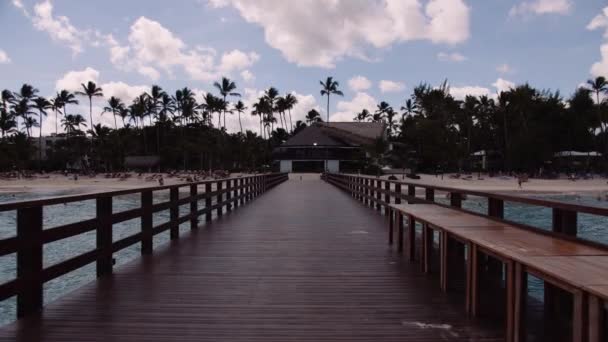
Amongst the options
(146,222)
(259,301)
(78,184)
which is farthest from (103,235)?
(78,184)

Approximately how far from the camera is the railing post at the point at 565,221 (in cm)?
389

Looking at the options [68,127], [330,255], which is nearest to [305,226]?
[330,255]

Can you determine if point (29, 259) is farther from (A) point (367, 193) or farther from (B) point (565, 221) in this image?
(A) point (367, 193)

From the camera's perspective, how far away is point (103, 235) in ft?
17.4

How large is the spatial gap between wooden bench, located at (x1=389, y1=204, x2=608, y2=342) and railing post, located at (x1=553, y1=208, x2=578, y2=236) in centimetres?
14

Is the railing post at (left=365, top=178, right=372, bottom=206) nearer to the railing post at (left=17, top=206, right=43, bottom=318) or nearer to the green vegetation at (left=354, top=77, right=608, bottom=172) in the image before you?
the railing post at (left=17, top=206, right=43, bottom=318)

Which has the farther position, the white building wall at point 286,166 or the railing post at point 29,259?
the white building wall at point 286,166

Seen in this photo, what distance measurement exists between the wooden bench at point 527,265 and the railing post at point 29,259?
11.3ft

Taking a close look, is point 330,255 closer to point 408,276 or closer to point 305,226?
point 408,276

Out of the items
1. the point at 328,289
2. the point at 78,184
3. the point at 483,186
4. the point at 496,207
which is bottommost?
the point at 78,184

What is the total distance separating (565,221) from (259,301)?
2649 mm

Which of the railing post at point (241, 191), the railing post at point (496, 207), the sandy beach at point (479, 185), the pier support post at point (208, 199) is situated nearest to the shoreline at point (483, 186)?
the sandy beach at point (479, 185)

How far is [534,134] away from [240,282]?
189ft

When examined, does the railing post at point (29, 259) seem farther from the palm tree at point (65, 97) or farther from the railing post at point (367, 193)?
the palm tree at point (65, 97)
